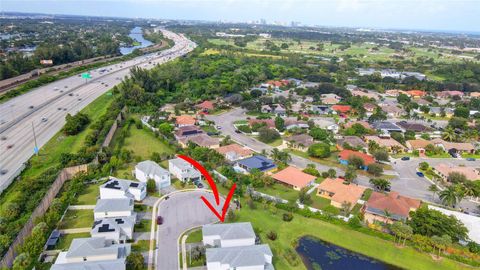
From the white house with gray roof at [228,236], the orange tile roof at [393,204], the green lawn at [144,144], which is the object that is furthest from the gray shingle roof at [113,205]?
the orange tile roof at [393,204]

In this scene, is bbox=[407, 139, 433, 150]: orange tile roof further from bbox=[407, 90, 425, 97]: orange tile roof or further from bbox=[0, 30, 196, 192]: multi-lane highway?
bbox=[0, 30, 196, 192]: multi-lane highway

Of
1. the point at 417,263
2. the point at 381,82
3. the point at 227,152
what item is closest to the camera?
the point at 417,263

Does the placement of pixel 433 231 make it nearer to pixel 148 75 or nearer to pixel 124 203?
pixel 124 203

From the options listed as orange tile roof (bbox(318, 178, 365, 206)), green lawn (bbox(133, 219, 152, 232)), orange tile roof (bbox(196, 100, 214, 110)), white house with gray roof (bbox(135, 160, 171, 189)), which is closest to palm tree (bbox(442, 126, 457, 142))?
orange tile roof (bbox(318, 178, 365, 206))

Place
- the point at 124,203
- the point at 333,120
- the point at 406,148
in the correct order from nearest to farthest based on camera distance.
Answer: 1. the point at 124,203
2. the point at 406,148
3. the point at 333,120

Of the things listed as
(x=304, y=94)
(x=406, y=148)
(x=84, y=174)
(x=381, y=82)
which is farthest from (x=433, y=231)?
(x=381, y=82)

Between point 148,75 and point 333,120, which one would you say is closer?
point 333,120

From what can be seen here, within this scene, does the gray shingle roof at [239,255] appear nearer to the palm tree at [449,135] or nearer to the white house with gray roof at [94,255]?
the white house with gray roof at [94,255]

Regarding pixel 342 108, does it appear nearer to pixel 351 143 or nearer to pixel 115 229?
pixel 351 143
